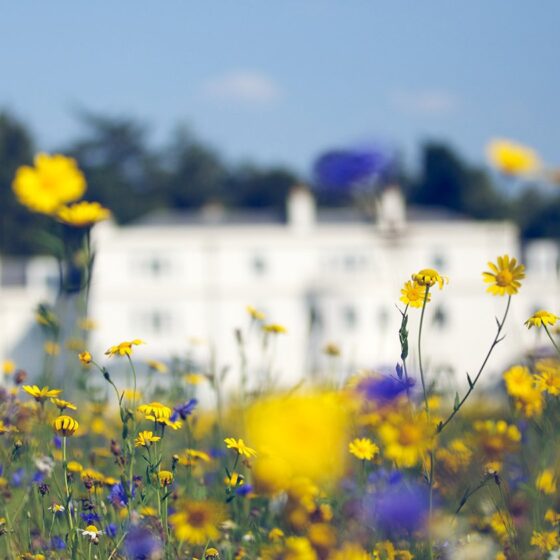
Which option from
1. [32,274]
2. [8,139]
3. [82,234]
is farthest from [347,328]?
[82,234]

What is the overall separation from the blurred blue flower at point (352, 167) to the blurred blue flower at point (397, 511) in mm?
1032

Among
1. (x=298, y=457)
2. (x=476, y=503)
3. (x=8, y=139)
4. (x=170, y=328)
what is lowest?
(x=170, y=328)

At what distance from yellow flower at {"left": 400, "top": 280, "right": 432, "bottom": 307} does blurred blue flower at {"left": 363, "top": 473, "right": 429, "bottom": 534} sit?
0.38m

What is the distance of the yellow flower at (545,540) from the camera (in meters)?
2.15

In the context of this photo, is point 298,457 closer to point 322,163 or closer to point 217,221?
point 322,163

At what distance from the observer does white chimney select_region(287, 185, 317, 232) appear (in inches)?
1614

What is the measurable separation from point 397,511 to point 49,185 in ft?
5.31

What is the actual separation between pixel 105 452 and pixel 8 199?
50480mm

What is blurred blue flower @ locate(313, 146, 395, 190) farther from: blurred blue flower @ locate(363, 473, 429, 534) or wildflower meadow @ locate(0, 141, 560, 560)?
blurred blue flower @ locate(363, 473, 429, 534)

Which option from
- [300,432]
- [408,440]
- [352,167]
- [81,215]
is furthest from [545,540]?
[81,215]

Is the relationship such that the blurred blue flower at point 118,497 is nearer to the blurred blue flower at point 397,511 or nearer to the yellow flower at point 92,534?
the yellow flower at point 92,534

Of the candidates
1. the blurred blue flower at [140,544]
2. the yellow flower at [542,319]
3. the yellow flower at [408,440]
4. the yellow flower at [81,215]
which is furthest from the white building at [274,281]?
the yellow flower at [408,440]

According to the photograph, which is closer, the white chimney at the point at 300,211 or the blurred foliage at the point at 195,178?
the white chimney at the point at 300,211

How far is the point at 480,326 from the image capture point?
40.7 metres
